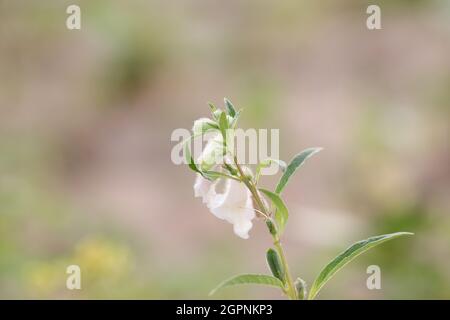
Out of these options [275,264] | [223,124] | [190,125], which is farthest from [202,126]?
[190,125]

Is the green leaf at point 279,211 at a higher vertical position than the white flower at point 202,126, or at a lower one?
lower

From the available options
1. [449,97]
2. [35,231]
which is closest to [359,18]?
[449,97]

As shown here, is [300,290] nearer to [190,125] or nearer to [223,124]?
[223,124]

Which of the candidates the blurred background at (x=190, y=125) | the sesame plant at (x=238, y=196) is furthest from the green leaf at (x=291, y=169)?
the blurred background at (x=190, y=125)

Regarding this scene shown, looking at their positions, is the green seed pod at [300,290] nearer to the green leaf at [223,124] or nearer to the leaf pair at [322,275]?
the leaf pair at [322,275]

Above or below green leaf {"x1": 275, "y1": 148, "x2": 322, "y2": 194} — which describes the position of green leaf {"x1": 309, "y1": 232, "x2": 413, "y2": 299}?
below

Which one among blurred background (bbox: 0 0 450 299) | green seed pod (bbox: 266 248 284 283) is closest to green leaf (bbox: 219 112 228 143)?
green seed pod (bbox: 266 248 284 283)

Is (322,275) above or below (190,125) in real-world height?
below

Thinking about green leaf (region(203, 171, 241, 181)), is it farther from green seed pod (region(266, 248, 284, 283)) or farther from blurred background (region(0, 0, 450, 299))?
blurred background (region(0, 0, 450, 299))
